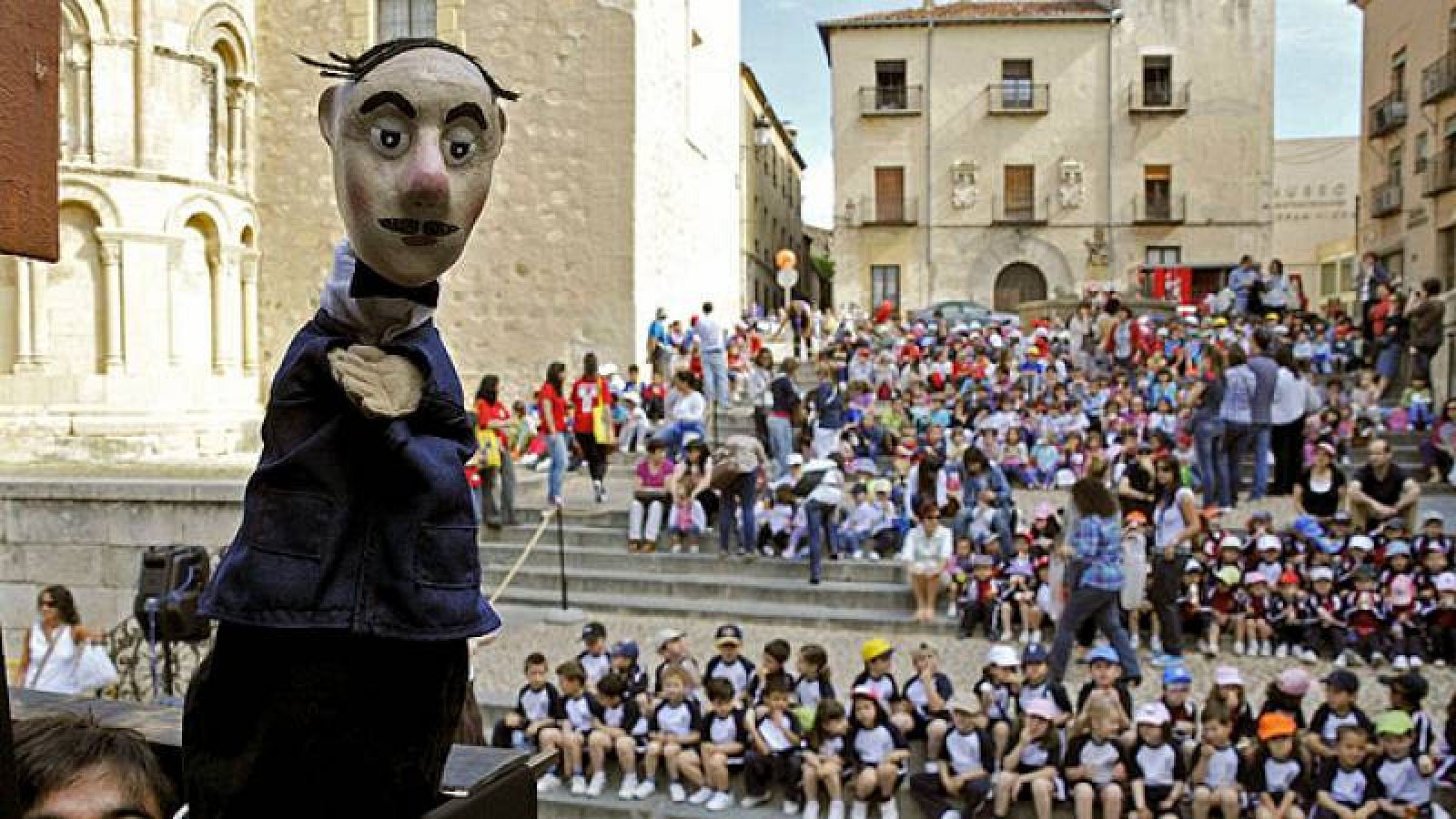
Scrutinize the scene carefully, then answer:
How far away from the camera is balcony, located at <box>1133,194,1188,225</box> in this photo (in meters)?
35.7

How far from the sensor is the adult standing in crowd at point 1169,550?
33.0 feet

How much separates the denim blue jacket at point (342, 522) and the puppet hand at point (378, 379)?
0.9 inches

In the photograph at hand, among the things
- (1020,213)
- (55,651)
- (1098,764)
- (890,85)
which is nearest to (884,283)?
(1020,213)

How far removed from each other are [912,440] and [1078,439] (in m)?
2.09

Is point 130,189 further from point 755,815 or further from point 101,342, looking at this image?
point 755,815

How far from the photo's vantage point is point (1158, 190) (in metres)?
36.2

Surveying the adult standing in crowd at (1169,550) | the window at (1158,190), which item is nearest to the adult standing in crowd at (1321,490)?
the adult standing in crowd at (1169,550)

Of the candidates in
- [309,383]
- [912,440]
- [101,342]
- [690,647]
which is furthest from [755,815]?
[101,342]

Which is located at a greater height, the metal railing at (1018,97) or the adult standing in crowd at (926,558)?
the metal railing at (1018,97)

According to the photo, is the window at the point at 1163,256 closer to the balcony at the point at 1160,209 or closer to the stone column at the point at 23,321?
the balcony at the point at 1160,209

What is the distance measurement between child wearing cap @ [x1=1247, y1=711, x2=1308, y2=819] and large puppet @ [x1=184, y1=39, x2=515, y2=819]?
21.1 ft

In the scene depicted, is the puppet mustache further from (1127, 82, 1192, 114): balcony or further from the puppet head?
(1127, 82, 1192, 114): balcony

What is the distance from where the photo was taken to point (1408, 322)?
17.1 m

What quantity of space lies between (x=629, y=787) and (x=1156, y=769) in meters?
3.40
